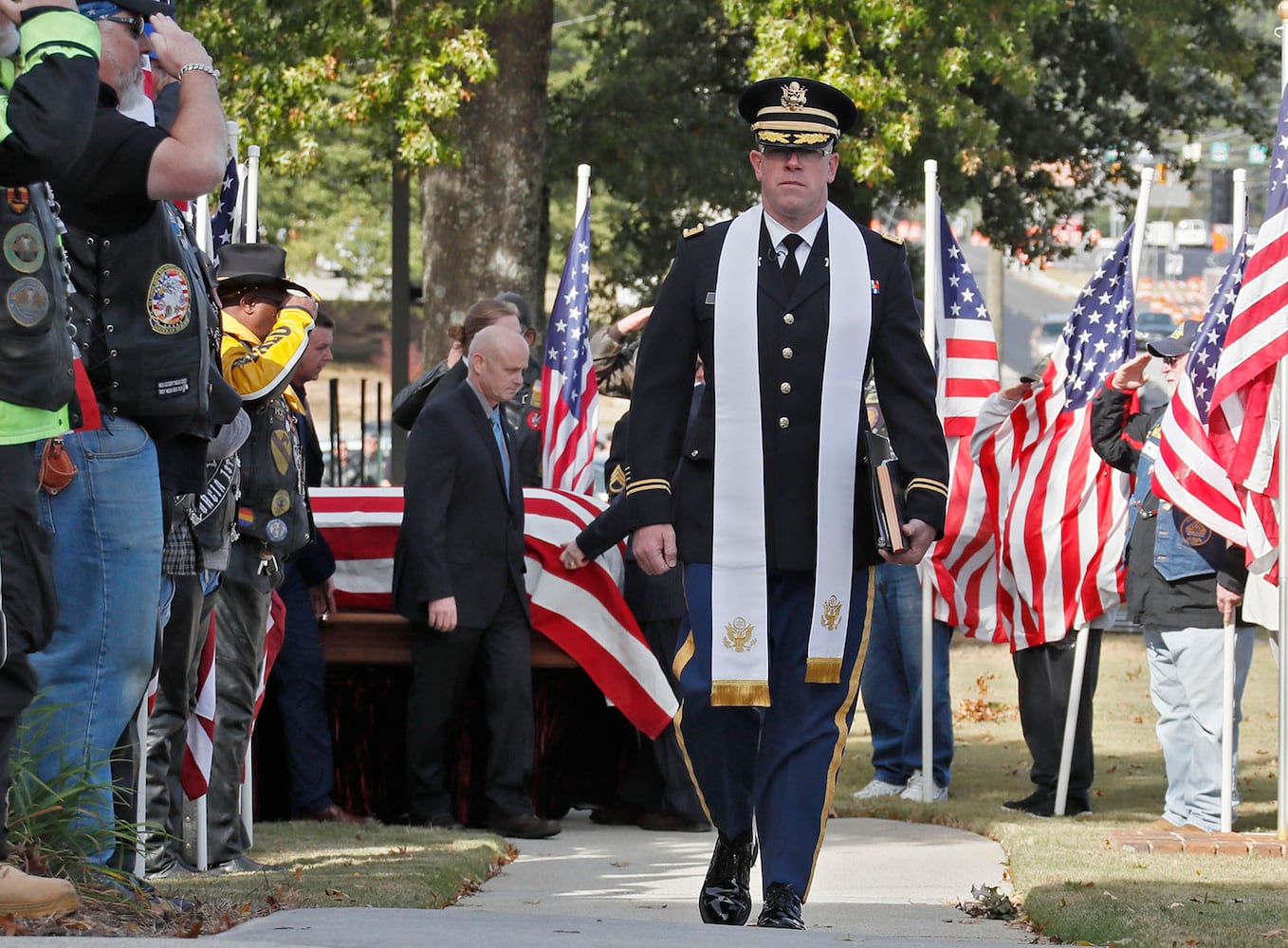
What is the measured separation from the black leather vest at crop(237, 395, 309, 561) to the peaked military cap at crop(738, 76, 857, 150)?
236cm

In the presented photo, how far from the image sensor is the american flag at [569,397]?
1228cm

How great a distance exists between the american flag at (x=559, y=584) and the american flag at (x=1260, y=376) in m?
2.69

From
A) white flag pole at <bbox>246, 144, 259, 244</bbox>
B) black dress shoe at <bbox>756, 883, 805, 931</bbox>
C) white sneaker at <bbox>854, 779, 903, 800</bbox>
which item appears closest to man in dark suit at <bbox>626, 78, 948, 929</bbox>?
black dress shoe at <bbox>756, 883, 805, 931</bbox>

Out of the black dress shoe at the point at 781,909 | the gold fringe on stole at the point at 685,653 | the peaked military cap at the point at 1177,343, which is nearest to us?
the black dress shoe at the point at 781,909

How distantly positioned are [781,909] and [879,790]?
5.43 meters

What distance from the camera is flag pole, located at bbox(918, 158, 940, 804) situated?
10.6 meters

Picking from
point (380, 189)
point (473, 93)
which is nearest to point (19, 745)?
point (473, 93)

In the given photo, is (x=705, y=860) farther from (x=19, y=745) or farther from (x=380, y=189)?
(x=380, y=189)

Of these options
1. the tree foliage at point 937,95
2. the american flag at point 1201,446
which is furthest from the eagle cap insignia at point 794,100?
the tree foliage at point 937,95

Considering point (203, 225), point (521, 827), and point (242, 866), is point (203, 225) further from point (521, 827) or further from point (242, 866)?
point (521, 827)

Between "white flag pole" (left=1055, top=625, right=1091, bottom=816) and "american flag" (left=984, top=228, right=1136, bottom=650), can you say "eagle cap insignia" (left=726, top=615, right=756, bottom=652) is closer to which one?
"white flag pole" (left=1055, top=625, right=1091, bottom=816)

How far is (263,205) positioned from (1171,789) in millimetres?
31347

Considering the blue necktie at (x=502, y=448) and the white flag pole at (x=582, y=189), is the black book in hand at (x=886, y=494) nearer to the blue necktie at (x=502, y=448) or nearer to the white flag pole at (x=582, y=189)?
the blue necktie at (x=502, y=448)

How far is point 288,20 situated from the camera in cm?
1892
